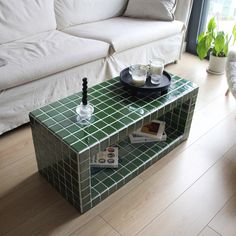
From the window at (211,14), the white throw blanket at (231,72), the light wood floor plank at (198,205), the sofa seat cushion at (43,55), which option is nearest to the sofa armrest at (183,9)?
the window at (211,14)

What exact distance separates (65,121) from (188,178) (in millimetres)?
732

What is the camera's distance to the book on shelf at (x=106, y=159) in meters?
→ 1.53

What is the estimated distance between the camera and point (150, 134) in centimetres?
171

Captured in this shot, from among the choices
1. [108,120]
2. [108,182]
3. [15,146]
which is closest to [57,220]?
[108,182]

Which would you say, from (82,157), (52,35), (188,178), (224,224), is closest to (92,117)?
(82,157)

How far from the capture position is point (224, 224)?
4.38ft

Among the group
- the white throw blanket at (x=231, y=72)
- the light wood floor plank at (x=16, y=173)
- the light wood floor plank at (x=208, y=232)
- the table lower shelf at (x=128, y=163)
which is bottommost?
the light wood floor plank at (x=16, y=173)

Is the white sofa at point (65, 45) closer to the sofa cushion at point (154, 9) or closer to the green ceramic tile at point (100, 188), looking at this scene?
the sofa cushion at point (154, 9)

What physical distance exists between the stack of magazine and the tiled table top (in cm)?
26

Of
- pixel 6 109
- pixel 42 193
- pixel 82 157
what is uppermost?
pixel 82 157

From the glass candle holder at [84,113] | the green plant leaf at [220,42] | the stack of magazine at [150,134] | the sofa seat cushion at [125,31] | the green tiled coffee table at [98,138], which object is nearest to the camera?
the green tiled coffee table at [98,138]

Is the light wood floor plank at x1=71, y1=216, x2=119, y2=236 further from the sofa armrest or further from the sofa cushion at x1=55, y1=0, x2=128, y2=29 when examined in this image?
the sofa armrest

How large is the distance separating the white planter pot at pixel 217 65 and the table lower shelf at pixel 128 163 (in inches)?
45.2

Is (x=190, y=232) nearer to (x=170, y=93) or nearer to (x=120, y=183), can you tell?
(x=120, y=183)
